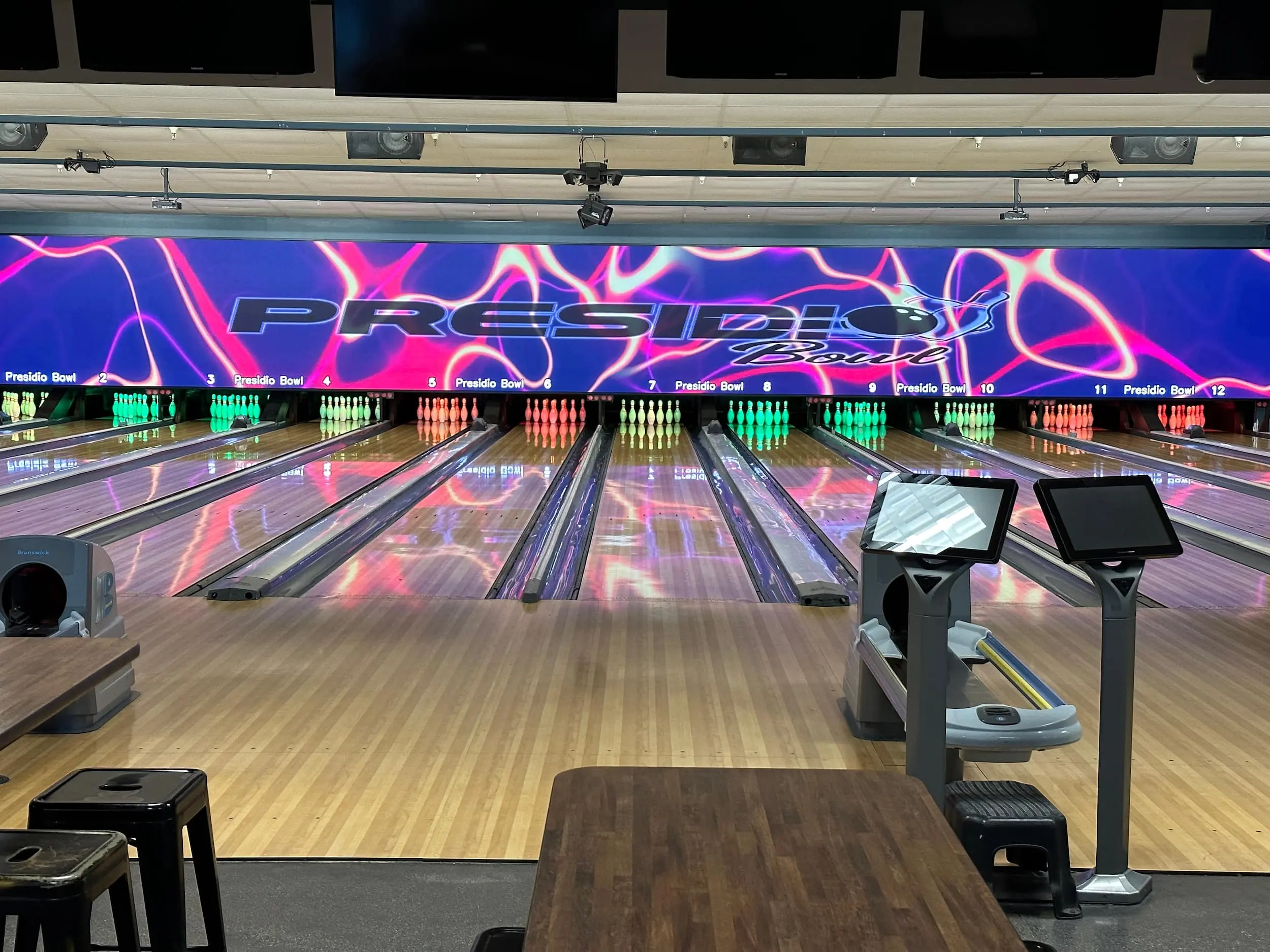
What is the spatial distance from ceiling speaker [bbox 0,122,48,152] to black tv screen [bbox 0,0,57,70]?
428 cm

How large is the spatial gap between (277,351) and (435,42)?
28.7ft

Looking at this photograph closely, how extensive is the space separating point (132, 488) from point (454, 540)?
2.54 meters

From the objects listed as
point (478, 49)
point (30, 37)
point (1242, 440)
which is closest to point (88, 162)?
point (30, 37)

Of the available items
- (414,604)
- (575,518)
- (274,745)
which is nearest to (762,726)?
(274,745)

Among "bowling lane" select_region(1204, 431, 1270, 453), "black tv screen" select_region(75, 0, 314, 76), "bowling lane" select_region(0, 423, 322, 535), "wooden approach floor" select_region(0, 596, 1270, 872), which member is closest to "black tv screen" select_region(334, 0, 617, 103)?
"black tv screen" select_region(75, 0, 314, 76)

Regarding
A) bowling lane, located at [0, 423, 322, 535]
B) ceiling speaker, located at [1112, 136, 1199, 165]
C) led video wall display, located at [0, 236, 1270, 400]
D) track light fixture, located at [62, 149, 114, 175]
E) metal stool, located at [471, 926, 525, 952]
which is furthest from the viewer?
led video wall display, located at [0, 236, 1270, 400]

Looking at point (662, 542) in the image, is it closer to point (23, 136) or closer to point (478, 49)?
point (478, 49)

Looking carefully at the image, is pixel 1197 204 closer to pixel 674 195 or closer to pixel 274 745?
pixel 674 195

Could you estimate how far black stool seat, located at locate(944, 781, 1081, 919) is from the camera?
2002mm

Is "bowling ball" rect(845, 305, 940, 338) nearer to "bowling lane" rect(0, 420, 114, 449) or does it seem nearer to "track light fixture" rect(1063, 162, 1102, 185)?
"track light fixture" rect(1063, 162, 1102, 185)

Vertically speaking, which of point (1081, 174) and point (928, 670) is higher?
point (1081, 174)

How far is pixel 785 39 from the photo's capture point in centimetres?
276

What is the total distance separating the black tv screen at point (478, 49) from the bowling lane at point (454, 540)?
2255 millimetres

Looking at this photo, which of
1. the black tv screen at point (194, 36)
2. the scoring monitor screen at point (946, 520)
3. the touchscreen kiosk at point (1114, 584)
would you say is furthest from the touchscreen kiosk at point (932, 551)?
the black tv screen at point (194, 36)
